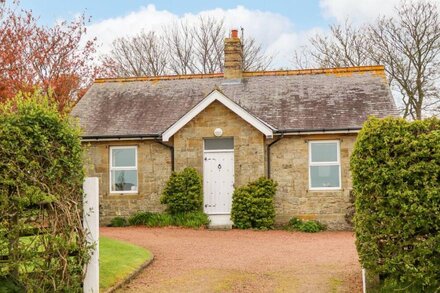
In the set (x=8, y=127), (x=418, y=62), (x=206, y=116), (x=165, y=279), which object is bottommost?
(x=165, y=279)

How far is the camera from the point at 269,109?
2020 cm

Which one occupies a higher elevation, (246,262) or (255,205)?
(255,205)

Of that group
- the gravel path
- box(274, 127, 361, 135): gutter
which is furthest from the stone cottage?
the gravel path

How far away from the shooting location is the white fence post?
814cm

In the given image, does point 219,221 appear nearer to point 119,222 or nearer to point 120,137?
point 119,222

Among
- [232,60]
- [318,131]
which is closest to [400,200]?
[318,131]

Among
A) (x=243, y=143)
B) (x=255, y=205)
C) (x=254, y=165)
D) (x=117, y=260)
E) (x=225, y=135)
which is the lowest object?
(x=117, y=260)

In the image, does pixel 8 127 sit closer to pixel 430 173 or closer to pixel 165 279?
pixel 165 279

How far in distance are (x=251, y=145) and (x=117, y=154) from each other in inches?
191

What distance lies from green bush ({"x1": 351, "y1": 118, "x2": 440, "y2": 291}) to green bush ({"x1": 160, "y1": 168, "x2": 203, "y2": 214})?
10985 millimetres

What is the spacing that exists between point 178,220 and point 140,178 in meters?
2.19

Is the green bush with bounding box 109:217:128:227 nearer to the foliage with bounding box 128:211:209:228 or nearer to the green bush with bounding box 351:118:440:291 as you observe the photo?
the foliage with bounding box 128:211:209:228

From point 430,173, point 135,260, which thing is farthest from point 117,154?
point 430,173

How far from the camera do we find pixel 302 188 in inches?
738
